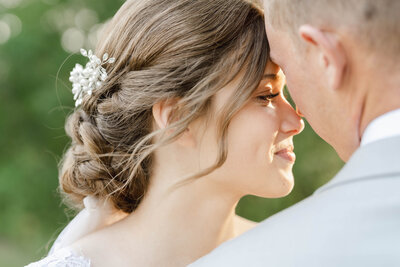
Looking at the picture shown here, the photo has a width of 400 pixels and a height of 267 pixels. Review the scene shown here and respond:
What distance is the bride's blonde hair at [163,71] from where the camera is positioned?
8.70ft

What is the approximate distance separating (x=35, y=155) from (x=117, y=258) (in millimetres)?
7112

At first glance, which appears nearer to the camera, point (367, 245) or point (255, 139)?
point (367, 245)

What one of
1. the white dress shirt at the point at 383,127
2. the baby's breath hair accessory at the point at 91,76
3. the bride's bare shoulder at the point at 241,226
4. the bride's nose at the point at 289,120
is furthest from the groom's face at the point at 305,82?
the bride's bare shoulder at the point at 241,226

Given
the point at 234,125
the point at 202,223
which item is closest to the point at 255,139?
the point at 234,125

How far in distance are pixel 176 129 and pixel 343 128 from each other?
842 millimetres

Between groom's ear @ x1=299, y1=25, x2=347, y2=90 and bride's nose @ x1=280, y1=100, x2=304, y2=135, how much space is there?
30.6 inches

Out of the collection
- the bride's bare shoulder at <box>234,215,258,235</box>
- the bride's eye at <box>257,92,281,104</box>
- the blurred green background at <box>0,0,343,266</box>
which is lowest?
the blurred green background at <box>0,0,343,266</box>

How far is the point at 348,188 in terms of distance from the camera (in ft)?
5.29

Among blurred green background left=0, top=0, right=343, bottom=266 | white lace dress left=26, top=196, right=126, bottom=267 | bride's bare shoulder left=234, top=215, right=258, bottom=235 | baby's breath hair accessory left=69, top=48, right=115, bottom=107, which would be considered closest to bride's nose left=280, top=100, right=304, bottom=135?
bride's bare shoulder left=234, top=215, right=258, bottom=235

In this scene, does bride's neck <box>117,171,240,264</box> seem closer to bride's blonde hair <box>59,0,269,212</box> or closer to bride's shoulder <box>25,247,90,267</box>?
bride's blonde hair <box>59,0,269,212</box>

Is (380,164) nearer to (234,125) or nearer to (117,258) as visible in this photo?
(234,125)

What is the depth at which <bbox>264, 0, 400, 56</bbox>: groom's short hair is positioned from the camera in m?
1.80

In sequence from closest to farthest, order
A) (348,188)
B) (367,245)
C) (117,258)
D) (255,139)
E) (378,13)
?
(367,245) < (348,188) < (378,13) < (255,139) < (117,258)

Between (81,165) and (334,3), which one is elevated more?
(334,3)
